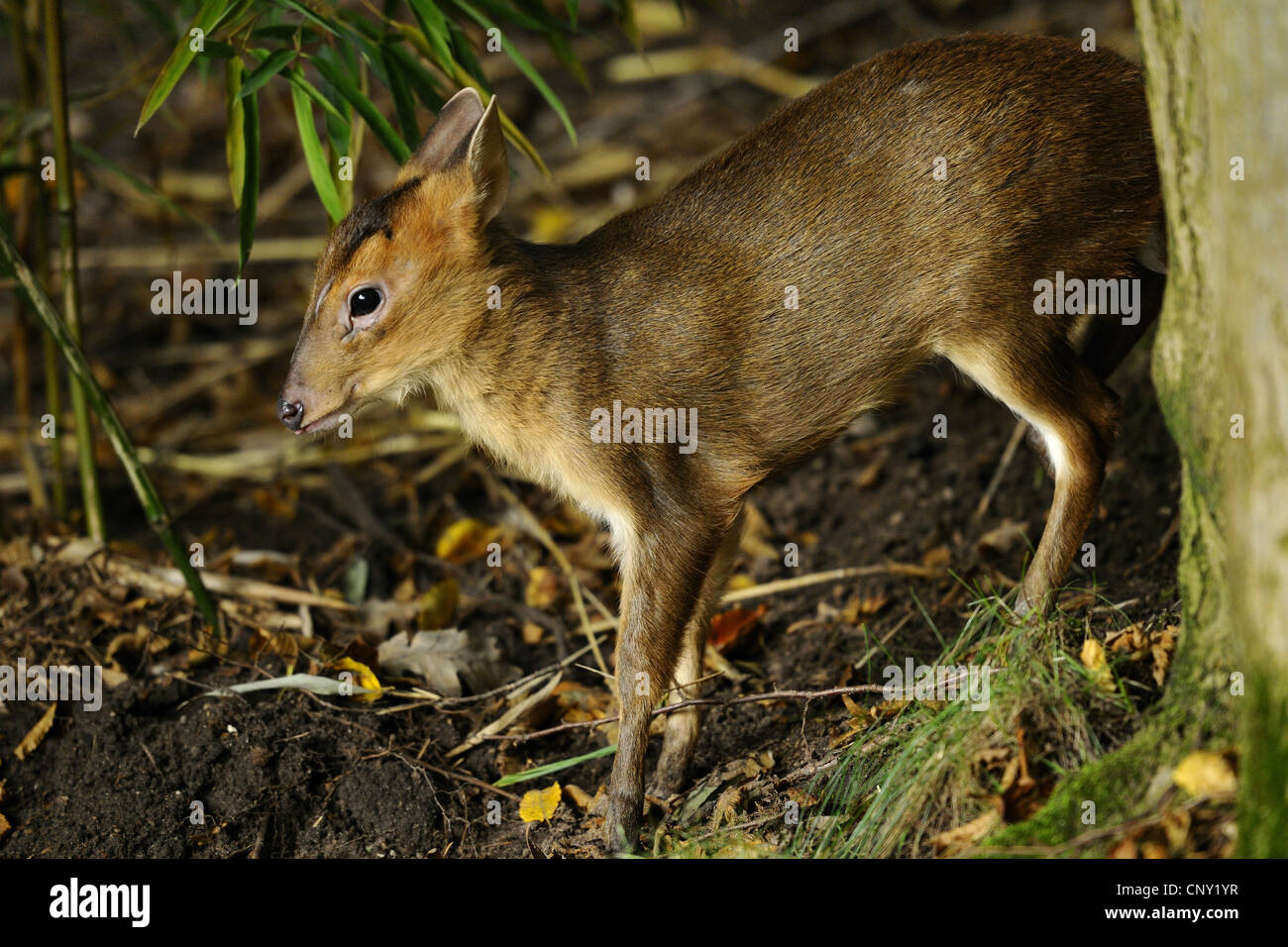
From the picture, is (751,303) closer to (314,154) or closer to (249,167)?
(314,154)

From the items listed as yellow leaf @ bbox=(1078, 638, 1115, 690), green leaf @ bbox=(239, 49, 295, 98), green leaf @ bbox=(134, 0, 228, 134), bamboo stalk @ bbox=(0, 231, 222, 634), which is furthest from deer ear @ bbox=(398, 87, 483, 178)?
yellow leaf @ bbox=(1078, 638, 1115, 690)

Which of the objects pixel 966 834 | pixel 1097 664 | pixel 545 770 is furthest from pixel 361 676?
pixel 1097 664

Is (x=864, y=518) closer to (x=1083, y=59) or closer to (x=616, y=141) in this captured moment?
(x=1083, y=59)

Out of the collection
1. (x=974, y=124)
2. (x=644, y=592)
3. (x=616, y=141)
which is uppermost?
(x=616, y=141)

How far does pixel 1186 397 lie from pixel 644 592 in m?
1.56

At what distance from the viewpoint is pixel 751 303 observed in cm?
397

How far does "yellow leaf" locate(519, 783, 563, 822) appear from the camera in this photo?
396 centimetres

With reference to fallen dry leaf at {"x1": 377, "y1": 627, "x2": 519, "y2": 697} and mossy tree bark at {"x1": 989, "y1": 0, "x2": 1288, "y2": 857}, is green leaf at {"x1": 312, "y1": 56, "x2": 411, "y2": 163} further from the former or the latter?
mossy tree bark at {"x1": 989, "y1": 0, "x2": 1288, "y2": 857}

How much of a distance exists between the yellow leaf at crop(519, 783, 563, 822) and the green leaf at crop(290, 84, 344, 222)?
187 centimetres

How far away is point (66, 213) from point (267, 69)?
3.97ft

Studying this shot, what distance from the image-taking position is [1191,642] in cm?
324

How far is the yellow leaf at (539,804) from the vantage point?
396cm


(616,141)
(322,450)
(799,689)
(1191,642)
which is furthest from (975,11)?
(1191,642)
